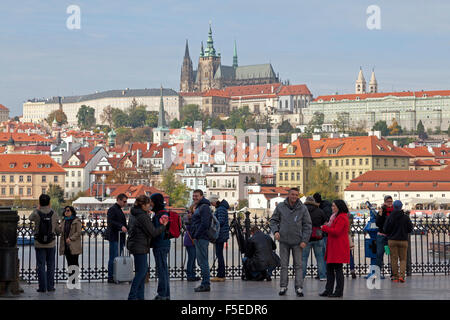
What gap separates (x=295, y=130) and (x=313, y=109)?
9103 millimetres

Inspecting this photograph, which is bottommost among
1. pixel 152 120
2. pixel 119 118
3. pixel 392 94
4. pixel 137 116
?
pixel 152 120

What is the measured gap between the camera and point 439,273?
49.8 ft

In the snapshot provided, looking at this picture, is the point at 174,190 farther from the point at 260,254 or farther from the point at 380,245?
the point at 260,254

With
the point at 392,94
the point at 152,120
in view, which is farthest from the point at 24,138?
the point at 392,94

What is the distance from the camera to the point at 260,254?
13.8 metres

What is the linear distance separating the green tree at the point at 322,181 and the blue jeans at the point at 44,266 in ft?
260

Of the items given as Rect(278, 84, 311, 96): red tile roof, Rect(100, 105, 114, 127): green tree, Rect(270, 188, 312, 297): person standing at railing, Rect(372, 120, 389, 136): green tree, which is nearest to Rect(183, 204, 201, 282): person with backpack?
A: Rect(270, 188, 312, 297): person standing at railing

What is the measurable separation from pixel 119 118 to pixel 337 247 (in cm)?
16733

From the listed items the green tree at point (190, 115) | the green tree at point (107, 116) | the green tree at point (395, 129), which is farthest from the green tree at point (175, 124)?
the green tree at point (395, 129)

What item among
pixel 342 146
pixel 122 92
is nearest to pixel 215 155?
pixel 342 146

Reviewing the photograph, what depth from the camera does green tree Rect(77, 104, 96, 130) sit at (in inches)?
7264

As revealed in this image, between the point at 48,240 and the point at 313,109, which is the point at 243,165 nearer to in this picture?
the point at 313,109

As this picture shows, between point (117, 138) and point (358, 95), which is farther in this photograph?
point (358, 95)

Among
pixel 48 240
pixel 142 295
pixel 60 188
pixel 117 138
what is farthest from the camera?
pixel 117 138
